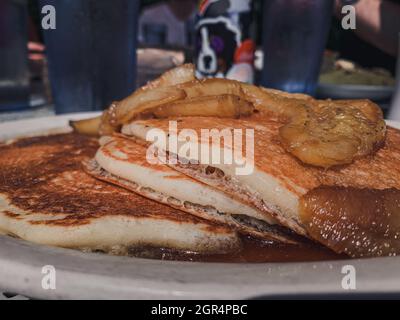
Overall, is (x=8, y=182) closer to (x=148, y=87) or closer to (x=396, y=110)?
(x=148, y=87)

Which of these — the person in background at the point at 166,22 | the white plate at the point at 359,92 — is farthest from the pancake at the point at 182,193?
the person in background at the point at 166,22

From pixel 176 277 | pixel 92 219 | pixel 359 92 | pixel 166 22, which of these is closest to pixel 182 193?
pixel 92 219

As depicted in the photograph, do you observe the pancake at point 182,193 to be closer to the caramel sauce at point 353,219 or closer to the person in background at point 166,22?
the caramel sauce at point 353,219

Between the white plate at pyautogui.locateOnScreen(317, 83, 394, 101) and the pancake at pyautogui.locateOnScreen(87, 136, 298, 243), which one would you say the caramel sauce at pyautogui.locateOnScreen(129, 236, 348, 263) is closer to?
the pancake at pyautogui.locateOnScreen(87, 136, 298, 243)

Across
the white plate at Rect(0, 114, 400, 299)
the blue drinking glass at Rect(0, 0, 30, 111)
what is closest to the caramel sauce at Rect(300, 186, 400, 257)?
the white plate at Rect(0, 114, 400, 299)

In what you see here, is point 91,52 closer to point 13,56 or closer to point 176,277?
point 13,56

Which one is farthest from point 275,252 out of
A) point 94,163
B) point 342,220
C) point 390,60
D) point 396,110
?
point 390,60
